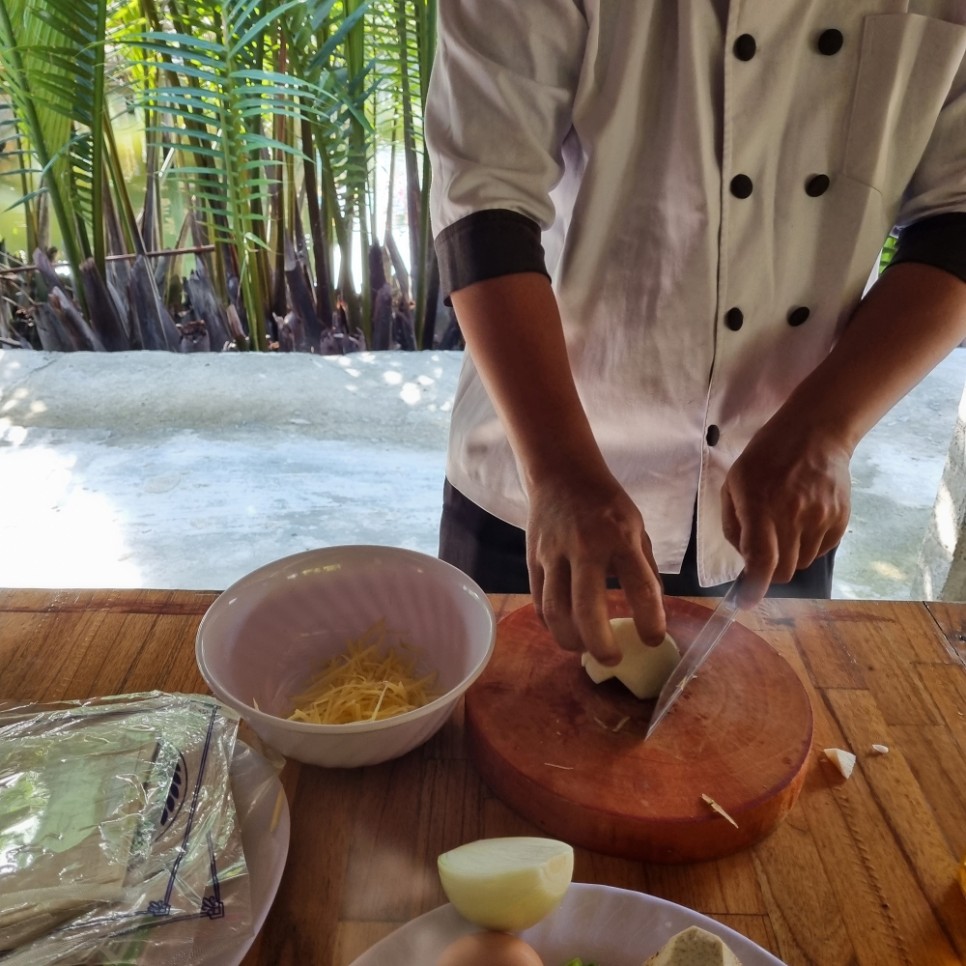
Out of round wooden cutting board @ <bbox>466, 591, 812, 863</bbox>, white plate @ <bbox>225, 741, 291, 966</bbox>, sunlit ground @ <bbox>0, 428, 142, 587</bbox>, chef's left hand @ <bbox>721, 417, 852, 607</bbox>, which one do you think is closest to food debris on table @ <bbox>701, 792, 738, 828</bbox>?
round wooden cutting board @ <bbox>466, 591, 812, 863</bbox>

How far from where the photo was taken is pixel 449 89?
975mm

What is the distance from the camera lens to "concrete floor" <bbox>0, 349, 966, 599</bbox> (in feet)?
8.49

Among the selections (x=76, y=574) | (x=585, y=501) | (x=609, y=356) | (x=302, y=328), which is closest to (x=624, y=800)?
(x=585, y=501)

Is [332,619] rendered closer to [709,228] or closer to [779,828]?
[779,828]

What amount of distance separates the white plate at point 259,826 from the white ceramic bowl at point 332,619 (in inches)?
1.9

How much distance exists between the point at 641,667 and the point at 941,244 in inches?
24.0

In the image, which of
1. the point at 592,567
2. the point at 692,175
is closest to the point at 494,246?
the point at 692,175

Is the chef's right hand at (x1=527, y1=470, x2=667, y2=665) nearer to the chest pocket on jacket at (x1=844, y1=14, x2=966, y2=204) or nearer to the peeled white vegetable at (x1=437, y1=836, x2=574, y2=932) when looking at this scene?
the peeled white vegetable at (x1=437, y1=836, x2=574, y2=932)

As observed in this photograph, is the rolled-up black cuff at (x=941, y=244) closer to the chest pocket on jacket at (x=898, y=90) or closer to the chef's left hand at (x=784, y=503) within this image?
the chest pocket on jacket at (x=898, y=90)

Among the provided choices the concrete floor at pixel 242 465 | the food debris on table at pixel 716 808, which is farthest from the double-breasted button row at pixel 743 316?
the concrete floor at pixel 242 465

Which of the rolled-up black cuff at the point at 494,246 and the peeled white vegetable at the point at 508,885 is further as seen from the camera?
the rolled-up black cuff at the point at 494,246

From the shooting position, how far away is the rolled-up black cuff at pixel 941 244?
100cm

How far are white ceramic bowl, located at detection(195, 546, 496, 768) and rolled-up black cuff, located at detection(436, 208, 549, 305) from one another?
32cm

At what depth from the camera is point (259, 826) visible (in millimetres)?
682
